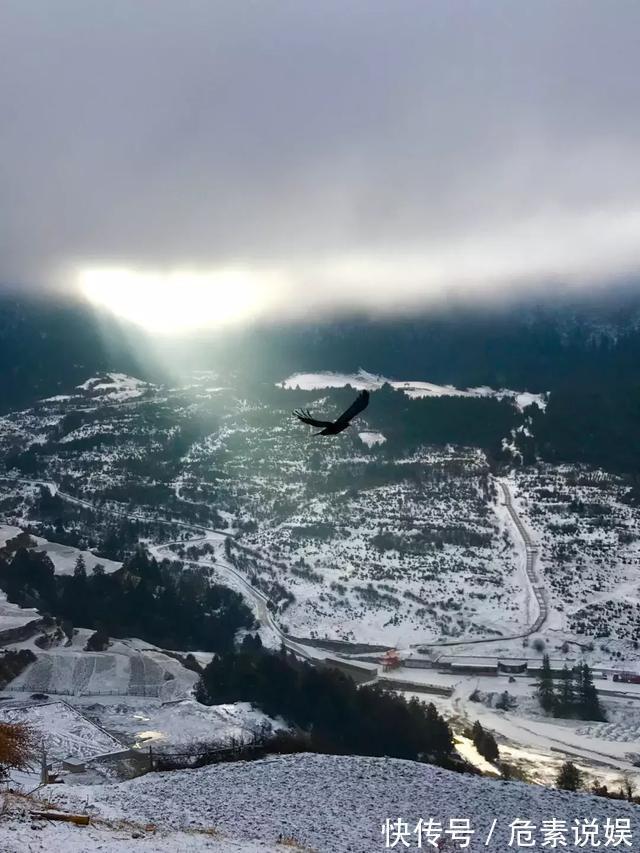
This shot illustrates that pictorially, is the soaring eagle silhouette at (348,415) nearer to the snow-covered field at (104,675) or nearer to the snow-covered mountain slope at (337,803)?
the snow-covered mountain slope at (337,803)

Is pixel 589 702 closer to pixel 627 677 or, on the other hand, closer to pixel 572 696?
pixel 572 696

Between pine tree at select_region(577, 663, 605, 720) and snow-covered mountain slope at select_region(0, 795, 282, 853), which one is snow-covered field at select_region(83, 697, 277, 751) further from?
pine tree at select_region(577, 663, 605, 720)

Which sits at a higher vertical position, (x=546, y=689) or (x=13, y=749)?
(x=13, y=749)

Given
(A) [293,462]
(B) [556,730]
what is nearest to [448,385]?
(A) [293,462]

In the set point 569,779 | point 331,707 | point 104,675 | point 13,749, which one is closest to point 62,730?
point 13,749

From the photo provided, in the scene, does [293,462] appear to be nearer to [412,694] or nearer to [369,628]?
[369,628]

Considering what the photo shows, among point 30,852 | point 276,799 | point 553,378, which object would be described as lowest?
point 276,799

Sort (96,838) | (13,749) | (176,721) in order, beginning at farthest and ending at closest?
(176,721) → (13,749) → (96,838)
